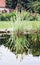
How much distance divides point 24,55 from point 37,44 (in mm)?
2031

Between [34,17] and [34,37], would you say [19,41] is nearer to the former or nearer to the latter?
[34,37]

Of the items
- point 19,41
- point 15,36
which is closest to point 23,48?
point 19,41

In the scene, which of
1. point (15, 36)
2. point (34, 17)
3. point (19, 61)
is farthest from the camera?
point (34, 17)

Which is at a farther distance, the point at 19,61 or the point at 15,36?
the point at 15,36

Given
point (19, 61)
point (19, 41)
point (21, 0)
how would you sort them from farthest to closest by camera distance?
1. point (21, 0)
2. point (19, 41)
3. point (19, 61)

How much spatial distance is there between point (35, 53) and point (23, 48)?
751mm

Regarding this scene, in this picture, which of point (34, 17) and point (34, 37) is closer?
point (34, 37)

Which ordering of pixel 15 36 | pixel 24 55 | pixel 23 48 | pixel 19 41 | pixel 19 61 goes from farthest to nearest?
pixel 15 36, pixel 19 41, pixel 23 48, pixel 24 55, pixel 19 61

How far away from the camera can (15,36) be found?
992 centimetres

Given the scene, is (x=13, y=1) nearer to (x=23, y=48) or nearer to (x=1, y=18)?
(x=1, y=18)

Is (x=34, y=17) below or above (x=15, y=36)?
below

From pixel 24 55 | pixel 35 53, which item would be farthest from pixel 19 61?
pixel 35 53

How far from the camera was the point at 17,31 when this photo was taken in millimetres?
10406

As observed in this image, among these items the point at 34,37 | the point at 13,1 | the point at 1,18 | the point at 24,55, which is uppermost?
the point at 24,55
